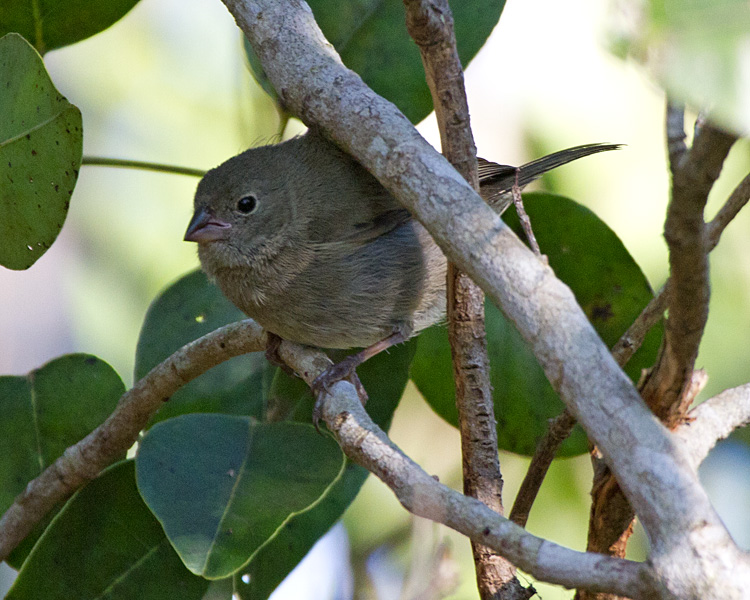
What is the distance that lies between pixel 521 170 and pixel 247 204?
3.28ft

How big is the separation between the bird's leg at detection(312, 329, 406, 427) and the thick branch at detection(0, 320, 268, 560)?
0.33 metres

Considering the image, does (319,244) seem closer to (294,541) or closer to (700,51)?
(294,541)

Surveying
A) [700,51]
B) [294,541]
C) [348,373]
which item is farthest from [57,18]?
[700,51]

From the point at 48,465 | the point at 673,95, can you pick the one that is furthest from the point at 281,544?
the point at 673,95

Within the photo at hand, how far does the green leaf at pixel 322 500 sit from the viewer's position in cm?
260

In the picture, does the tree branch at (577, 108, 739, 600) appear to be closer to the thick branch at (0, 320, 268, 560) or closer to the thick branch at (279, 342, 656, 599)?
the thick branch at (279, 342, 656, 599)

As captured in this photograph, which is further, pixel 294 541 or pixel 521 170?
pixel 521 170

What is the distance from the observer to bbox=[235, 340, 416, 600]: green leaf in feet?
8.54

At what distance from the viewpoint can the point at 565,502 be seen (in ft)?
11.1

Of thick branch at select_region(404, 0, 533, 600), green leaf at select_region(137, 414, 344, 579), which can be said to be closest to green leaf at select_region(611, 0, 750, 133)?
thick branch at select_region(404, 0, 533, 600)

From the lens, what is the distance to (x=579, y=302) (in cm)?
262

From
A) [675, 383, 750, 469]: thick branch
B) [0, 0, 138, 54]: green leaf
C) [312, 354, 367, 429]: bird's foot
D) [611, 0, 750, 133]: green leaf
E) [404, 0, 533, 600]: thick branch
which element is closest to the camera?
[611, 0, 750, 133]: green leaf

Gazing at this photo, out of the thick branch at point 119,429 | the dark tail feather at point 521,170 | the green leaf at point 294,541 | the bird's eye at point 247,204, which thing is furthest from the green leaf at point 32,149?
the dark tail feather at point 521,170

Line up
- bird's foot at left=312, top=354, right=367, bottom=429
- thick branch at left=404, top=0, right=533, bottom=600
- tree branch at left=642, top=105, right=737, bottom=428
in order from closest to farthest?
tree branch at left=642, top=105, right=737, bottom=428
thick branch at left=404, top=0, right=533, bottom=600
bird's foot at left=312, top=354, right=367, bottom=429
